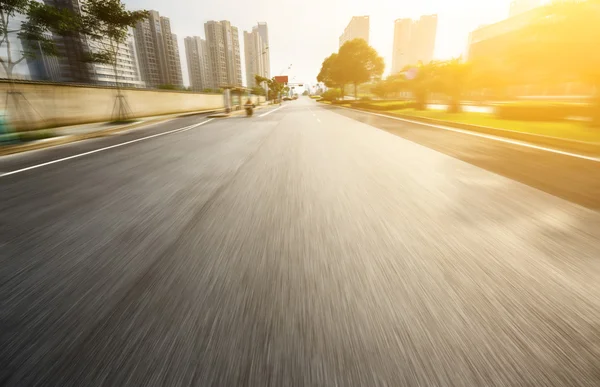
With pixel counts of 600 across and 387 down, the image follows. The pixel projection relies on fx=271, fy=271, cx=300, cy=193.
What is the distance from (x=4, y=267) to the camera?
7.63 feet

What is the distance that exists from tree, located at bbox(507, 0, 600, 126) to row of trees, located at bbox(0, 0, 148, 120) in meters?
21.6

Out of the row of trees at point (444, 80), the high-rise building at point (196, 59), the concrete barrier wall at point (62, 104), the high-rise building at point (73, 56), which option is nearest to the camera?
the concrete barrier wall at point (62, 104)

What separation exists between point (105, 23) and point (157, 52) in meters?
97.5

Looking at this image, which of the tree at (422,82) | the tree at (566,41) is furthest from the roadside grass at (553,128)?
the tree at (422,82)

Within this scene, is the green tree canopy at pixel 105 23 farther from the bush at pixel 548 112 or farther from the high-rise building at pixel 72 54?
the bush at pixel 548 112

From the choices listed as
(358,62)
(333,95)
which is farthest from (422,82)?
(333,95)

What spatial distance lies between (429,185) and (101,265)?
14.4ft

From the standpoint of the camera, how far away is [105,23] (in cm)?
1510

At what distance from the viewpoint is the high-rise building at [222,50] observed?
117 meters

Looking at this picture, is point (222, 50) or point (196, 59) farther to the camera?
point (196, 59)

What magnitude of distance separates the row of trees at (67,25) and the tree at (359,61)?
1655 inches

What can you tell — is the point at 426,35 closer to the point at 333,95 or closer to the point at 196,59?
the point at 333,95

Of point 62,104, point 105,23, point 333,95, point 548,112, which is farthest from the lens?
point 333,95

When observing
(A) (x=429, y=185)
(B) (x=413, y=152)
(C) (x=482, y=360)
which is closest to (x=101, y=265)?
(C) (x=482, y=360)
